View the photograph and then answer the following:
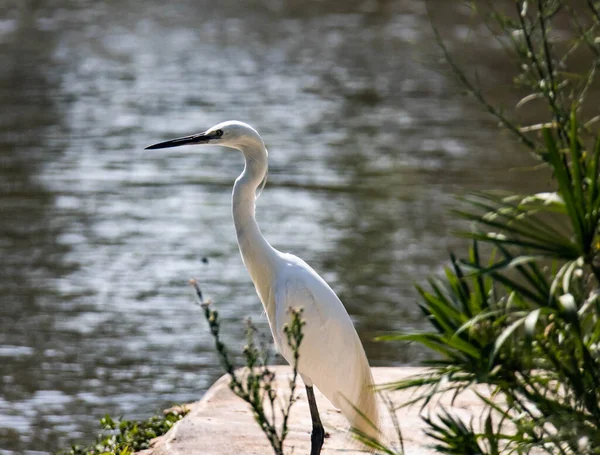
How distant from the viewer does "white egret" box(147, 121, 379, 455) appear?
3961 millimetres

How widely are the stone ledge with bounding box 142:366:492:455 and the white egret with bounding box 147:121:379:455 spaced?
6.7 inches

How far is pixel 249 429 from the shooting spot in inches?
169

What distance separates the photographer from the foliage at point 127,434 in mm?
4414

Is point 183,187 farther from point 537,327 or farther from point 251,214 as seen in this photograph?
point 537,327

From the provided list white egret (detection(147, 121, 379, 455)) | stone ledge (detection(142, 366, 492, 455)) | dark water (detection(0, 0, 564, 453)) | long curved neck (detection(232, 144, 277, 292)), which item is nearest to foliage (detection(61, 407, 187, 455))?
stone ledge (detection(142, 366, 492, 455))

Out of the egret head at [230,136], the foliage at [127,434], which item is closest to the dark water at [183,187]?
the foliage at [127,434]

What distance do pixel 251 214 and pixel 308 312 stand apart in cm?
51

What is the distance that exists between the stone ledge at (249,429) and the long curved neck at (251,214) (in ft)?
2.08

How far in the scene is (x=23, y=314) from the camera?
6.69 metres

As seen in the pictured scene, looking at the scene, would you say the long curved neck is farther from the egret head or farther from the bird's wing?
the bird's wing

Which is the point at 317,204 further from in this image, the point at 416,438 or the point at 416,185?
the point at 416,438

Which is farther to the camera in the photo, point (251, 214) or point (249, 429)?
point (249, 429)

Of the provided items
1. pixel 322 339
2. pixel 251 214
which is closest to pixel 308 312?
pixel 322 339

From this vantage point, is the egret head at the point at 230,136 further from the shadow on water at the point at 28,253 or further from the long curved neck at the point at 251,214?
the shadow on water at the point at 28,253
